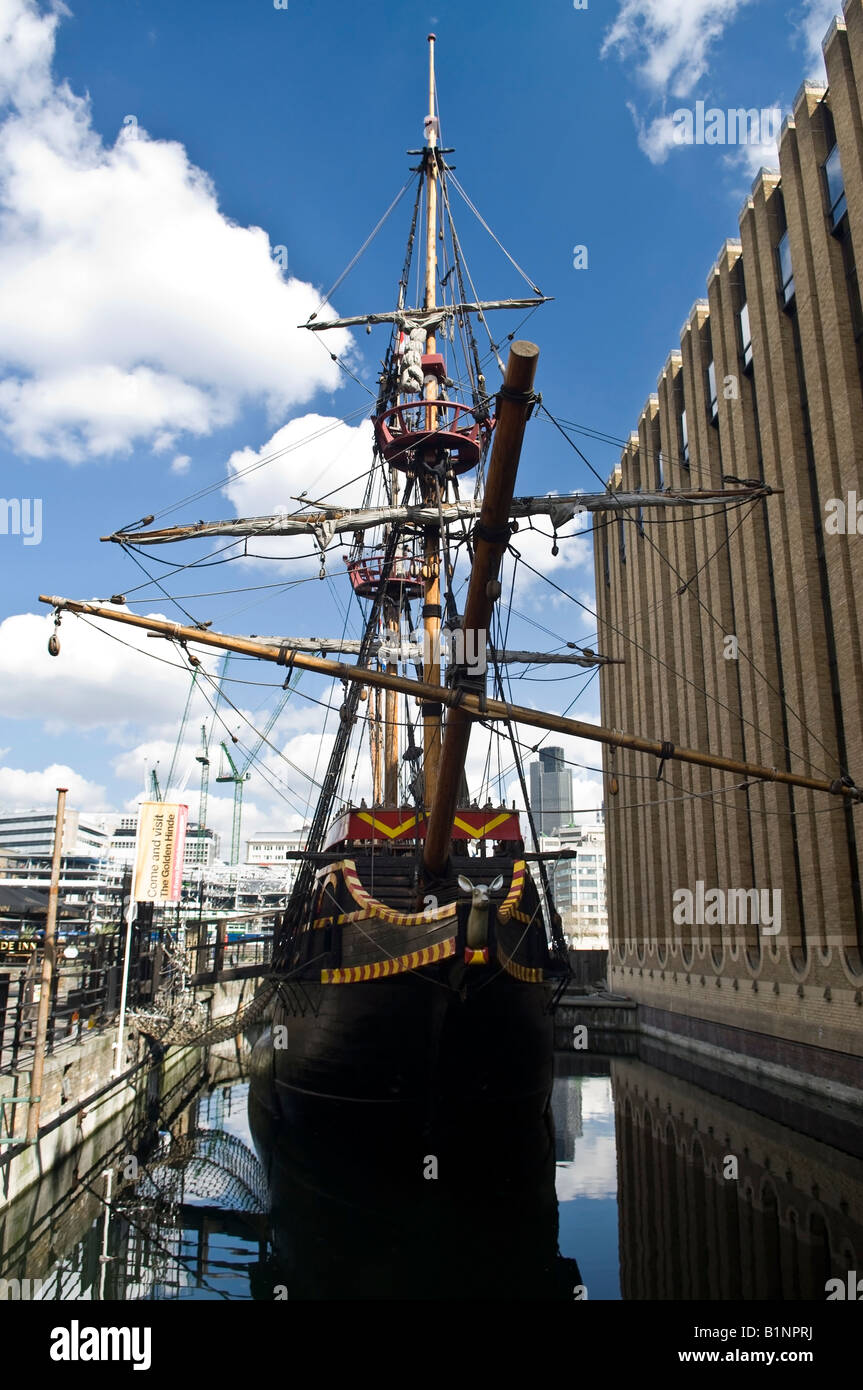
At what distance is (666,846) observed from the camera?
109ft

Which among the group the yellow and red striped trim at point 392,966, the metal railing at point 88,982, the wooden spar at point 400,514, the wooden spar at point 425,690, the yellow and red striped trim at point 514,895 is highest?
the wooden spar at point 400,514

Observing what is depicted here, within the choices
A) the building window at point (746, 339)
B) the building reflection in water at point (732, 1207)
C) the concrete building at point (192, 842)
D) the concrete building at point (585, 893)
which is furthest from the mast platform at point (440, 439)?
the concrete building at point (192, 842)

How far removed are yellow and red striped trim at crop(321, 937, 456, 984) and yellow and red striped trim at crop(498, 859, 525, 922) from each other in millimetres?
1217

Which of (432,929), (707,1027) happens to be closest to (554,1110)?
(707,1027)

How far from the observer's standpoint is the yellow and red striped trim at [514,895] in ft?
45.5

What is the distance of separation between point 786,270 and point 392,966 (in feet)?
69.7

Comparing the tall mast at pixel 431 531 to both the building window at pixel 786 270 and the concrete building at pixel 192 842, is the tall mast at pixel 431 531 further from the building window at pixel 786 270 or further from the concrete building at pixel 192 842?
the concrete building at pixel 192 842

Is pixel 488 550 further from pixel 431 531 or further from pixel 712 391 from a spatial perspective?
pixel 712 391

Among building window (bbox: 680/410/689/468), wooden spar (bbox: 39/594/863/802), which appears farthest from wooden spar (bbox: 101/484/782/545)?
building window (bbox: 680/410/689/468)

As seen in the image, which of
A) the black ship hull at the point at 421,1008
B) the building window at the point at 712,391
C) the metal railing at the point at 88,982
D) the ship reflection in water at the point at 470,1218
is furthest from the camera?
the building window at the point at 712,391

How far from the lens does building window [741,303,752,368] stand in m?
26.2

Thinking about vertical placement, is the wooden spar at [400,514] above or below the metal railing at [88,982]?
above
